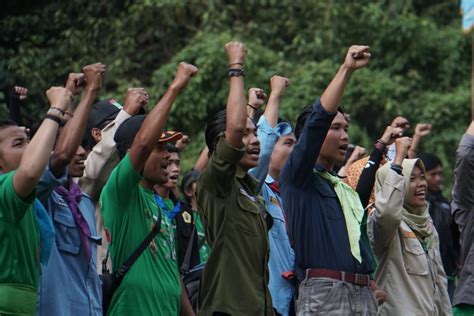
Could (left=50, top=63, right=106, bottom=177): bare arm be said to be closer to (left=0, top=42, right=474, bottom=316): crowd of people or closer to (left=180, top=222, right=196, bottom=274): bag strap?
(left=0, top=42, right=474, bottom=316): crowd of people

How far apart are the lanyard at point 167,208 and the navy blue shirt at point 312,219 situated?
0.75 meters

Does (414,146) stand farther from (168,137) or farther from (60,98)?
(60,98)

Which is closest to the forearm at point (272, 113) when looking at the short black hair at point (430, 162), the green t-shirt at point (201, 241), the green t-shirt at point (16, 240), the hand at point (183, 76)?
the hand at point (183, 76)

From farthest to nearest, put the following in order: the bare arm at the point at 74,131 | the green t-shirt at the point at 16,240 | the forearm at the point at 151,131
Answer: the forearm at the point at 151,131
the bare arm at the point at 74,131
the green t-shirt at the point at 16,240

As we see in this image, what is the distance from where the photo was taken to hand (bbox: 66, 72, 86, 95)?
19.6 ft

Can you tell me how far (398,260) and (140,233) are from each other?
210cm

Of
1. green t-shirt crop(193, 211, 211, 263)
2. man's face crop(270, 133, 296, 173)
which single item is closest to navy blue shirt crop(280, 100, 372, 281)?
man's face crop(270, 133, 296, 173)

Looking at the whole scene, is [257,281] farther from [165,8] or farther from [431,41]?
[431,41]

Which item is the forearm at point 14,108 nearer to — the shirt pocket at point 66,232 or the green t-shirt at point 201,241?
the shirt pocket at point 66,232

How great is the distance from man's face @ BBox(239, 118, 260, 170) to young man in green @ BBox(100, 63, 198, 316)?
1.49ft

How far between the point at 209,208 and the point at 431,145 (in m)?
8.63

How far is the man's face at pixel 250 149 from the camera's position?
6.41m

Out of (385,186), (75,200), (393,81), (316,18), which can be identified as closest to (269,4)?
(316,18)

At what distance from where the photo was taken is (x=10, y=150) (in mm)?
5965
